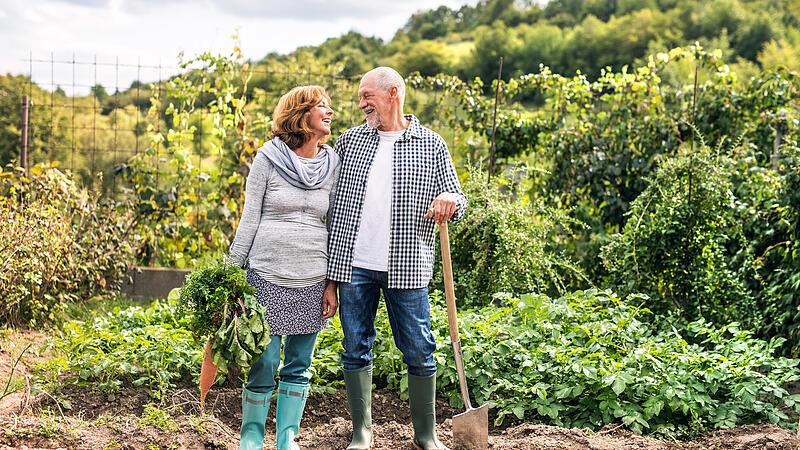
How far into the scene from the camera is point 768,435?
2.68 m

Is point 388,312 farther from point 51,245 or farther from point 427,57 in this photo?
point 427,57

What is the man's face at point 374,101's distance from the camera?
254cm

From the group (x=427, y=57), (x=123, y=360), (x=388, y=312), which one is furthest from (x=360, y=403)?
(x=427, y=57)

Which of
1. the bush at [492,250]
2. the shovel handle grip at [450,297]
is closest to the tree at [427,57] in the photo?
the bush at [492,250]

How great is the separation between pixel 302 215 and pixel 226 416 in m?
1.10

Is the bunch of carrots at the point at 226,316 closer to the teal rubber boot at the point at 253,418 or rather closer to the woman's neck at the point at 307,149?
the teal rubber boot at the point at 253,418

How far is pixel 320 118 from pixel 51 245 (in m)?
2.65

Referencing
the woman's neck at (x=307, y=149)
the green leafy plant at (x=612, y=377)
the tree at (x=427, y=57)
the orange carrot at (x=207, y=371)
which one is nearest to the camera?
the orange carrot at (x=207, y=371)

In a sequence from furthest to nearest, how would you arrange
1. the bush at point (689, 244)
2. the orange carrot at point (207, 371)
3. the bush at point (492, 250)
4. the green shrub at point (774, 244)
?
1. the bush at point (492, 250)
2. the bush at point (689, 244)
3. the green shrub at point (774, 244)
4. the orange carrot at point (207, 371)

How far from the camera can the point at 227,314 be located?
2.37 metres

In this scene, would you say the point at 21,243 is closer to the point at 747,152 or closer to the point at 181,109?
the point at 181,109

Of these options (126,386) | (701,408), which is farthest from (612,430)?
(126,386)

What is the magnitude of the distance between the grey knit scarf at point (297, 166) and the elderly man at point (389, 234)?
0.09 m

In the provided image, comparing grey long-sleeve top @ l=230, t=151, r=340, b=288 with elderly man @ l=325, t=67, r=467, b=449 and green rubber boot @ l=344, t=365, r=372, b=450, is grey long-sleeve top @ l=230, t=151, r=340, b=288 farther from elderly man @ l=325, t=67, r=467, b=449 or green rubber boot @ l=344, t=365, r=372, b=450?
green rubber boot @ l=344, t=365, r=372, b=450
